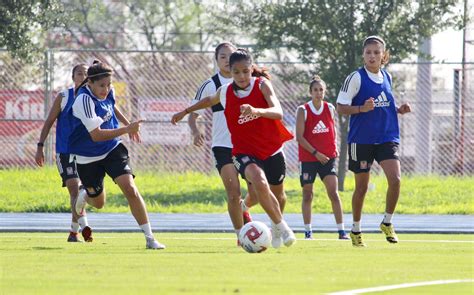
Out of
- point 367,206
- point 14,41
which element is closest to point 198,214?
point 367,206

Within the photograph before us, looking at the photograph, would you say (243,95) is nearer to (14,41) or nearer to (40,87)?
(14,41)

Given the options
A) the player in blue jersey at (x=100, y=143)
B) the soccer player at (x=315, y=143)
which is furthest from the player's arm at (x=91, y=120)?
the soccer player at (x=315, y=143)

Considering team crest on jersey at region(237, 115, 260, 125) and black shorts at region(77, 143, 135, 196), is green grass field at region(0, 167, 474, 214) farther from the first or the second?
team crest on jersey at region(237, 115, 260, 125)

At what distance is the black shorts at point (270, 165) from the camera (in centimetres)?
1148

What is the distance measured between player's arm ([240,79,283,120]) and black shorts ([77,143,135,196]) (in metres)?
1.74

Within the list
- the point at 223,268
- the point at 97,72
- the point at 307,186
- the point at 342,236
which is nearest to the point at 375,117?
the point at 342,236

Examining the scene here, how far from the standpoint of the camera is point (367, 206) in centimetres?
2222

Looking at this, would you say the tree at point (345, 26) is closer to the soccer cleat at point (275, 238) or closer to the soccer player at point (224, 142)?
the soccer player at point (224, 142)

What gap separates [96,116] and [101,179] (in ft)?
2.84

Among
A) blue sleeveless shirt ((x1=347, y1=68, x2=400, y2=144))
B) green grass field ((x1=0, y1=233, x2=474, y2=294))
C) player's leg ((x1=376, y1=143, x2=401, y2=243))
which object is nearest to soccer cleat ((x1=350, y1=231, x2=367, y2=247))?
green grass field ((x1=0, y1=233, x2=474, y2=294))

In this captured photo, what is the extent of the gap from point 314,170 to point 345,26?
8597mm

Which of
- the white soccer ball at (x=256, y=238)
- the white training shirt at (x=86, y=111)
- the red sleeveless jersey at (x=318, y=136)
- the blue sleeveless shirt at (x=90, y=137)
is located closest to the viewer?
the white soccer ball at (x=256, y=238)

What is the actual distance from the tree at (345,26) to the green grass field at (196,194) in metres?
1.48

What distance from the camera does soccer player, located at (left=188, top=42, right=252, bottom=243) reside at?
12.3 m
